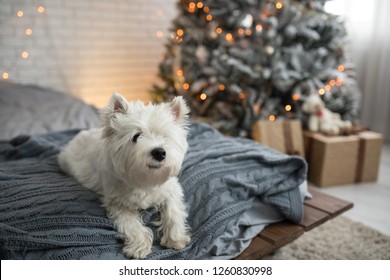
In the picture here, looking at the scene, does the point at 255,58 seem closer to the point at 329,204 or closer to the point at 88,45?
the point at 88,45

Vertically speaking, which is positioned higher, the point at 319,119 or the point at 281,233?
the point at 319,119

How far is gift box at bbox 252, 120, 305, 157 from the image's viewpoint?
253cm

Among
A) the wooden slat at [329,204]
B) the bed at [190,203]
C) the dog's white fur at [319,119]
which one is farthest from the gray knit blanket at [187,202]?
the dog's white fur at [319,119]

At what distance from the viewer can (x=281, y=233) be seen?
1.43m

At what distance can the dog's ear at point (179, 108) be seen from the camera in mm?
1167

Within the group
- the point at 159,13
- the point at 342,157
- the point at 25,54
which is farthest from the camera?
the point at 159,13

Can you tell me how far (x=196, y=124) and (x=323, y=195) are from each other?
799 millimetres

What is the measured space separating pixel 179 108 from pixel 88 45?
1766 mm

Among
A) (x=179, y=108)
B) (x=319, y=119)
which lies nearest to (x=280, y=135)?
(x=319, y=119)

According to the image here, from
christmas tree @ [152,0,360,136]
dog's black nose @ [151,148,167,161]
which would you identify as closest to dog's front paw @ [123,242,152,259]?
dog's black nose @ [151,148,167,161]

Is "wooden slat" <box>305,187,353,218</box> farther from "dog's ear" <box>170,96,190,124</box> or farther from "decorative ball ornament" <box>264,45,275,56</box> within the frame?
"decorative ball ornament" <box>264,45,275,56</box>

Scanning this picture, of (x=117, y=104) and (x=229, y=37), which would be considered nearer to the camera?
(x=117, y=104)

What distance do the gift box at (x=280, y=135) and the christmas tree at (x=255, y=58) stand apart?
0.18 meters

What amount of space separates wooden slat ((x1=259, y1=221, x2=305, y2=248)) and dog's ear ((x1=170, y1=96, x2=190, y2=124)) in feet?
2.03
